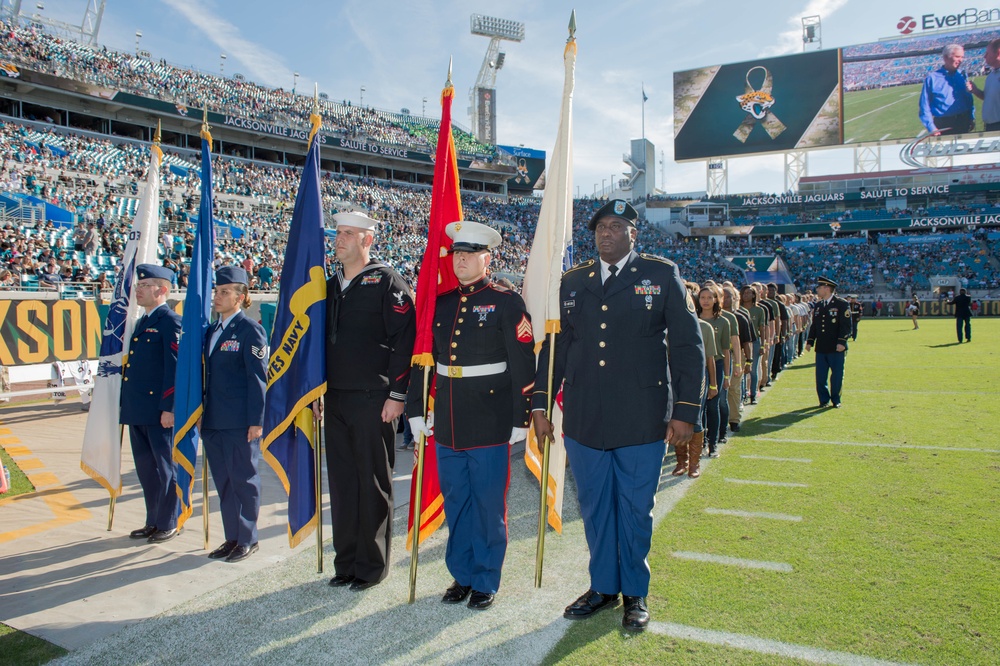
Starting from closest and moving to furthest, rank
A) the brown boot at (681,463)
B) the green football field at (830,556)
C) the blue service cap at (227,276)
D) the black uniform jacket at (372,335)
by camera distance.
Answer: the green football field at (830,556), the black uniform jacket at (372,335), the blue service cap at (227,276), the brown boot at (681,463)

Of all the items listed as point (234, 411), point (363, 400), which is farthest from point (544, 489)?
point (234, 411)

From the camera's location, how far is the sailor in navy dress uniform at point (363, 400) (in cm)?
385

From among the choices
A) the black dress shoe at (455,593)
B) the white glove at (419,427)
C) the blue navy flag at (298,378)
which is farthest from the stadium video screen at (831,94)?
the black dress shoe at (455,593)

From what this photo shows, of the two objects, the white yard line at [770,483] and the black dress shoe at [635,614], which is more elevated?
the white yard line at [770,483]

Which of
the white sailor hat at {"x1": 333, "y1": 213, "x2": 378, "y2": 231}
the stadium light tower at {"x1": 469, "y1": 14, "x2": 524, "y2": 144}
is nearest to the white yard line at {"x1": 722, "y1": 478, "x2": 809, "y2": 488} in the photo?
the white sailor hat at {"x1": 333, "y1": 213, "x2": 378, "y2": 231}

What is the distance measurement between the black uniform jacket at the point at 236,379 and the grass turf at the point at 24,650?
158cm

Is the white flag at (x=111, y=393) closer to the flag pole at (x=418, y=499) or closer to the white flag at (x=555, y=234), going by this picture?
the flag pole at (x=418, y=499)

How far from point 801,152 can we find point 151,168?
1937 inches

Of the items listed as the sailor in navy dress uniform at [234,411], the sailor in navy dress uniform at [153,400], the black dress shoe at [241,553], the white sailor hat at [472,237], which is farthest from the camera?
the sailor in navy dress uniform at [153,400]

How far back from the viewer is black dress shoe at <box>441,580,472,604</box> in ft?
11.7

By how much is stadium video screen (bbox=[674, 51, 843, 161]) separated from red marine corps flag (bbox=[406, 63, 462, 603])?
47.4 m

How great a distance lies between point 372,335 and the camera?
3975 mm

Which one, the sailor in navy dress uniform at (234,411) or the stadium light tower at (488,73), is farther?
the stadium light tower at (488,73)

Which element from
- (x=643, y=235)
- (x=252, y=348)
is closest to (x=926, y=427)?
(x=252, y=348)
